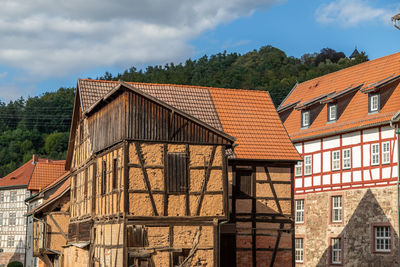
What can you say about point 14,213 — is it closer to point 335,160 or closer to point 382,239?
point 335,160

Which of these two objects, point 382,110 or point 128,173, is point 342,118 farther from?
point 128,173

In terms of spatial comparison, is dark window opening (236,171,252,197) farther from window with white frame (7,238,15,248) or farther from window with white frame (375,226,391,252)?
window with white frame (7,238,15,248)

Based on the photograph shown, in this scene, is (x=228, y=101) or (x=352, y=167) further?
(x=352, y=167)

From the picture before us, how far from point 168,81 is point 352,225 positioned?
80518 mm

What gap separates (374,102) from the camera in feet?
125

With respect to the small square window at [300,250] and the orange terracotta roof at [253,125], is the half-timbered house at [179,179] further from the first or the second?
the small square window at [300,250]

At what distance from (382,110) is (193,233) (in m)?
15.3

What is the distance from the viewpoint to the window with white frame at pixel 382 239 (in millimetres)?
35344

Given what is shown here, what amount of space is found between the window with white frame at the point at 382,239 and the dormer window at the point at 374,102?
21.3 ft

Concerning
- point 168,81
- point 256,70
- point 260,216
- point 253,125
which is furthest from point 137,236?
point 168,81

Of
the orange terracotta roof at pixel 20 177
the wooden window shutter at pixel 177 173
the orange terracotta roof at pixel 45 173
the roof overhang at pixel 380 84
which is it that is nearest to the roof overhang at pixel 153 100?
the wooden window shutter at pixel 177 173

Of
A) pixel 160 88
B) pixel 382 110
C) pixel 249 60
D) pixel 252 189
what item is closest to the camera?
pixel 252 189

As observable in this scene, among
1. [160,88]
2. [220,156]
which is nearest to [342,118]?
[160,88]

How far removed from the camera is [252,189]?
31.5 meters
